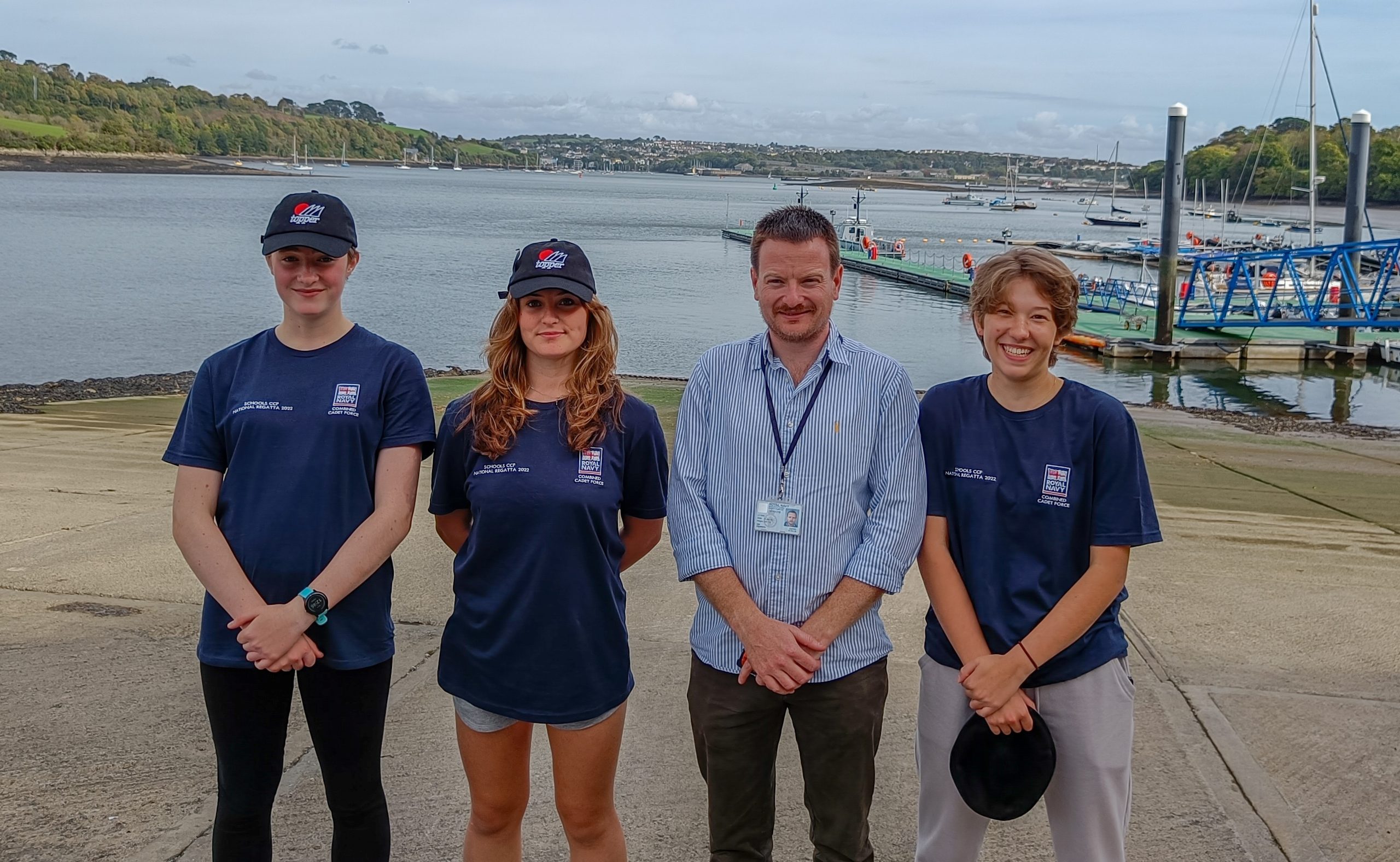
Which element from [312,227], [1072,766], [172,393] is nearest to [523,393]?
[312,227]

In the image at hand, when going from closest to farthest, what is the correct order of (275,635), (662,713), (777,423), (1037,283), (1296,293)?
(275,635) → (1037,283) → (777,423) → (662,713) → (1296,293)

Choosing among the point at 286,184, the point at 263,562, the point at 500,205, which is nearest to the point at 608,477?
the point at 263,562

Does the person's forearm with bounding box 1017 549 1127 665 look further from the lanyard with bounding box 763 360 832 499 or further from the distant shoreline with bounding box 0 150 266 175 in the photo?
the distant shoreline with bounding box 0 150 266 175

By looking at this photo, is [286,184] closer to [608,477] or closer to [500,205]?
[500,205]

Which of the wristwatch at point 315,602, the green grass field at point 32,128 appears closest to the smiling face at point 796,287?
the wristwatch at point 315,602

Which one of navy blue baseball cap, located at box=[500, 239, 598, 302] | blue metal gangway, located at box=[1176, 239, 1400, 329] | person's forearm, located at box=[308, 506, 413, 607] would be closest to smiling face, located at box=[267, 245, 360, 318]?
navy blue baseball cap, located at box=[500, 239, 598, 302]

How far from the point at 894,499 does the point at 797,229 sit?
77 cm

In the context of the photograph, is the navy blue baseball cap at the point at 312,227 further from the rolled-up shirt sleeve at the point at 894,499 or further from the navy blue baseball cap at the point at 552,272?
the rolled-up shirt sleeve at the point at 894,499

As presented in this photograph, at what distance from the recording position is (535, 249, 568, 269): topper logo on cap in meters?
2.99

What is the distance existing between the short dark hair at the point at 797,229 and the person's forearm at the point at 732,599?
2.79 feet

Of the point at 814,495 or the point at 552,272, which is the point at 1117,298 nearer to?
the point at 814,495

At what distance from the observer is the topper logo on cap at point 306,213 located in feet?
9.78

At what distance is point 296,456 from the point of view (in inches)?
113

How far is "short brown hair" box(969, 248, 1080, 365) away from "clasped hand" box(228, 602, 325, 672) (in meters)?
1.88
